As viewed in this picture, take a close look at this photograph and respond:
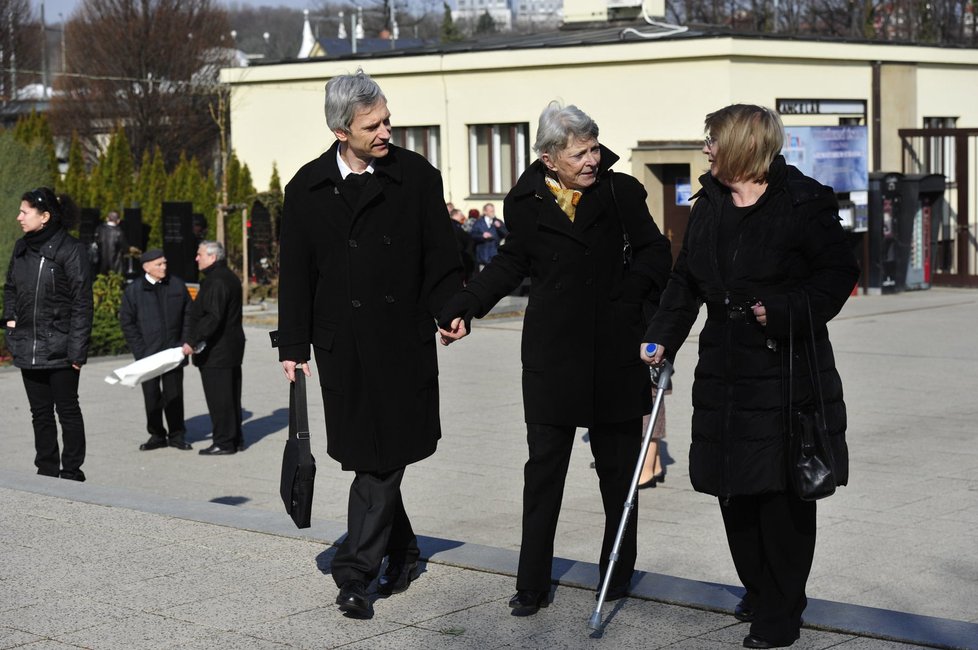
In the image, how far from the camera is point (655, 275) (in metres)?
5.55

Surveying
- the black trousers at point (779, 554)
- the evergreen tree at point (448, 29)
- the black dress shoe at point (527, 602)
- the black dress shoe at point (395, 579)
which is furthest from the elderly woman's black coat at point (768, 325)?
the evergreen tree at point (448, 29)

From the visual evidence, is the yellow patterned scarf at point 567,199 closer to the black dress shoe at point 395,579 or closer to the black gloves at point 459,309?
the black gloves at point 459,309

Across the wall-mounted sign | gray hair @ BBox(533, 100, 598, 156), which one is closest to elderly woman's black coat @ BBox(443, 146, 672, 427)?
gray hair @ BBox(533, 100, 598, 156)

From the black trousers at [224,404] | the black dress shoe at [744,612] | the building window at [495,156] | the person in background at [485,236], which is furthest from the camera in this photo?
the building window at [495,156]

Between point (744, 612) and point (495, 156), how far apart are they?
2612 cm

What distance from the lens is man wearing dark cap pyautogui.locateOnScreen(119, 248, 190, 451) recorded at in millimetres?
11805

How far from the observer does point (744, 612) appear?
17.2 feet

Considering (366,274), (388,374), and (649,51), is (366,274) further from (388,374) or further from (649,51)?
(649,51)

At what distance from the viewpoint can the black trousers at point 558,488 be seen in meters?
5.47

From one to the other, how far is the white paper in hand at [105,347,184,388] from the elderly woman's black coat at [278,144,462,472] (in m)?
5.79

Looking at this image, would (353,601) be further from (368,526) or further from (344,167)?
(344,167)

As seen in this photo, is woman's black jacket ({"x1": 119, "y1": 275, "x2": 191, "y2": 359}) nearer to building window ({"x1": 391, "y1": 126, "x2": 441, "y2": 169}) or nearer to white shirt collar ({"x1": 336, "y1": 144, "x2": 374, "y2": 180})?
white shirt collar ({"x1": 336, "y1": 144, "x2": 374, "y2": 180})

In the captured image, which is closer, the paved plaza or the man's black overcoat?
the paved plaza

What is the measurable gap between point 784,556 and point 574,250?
1353 mm
